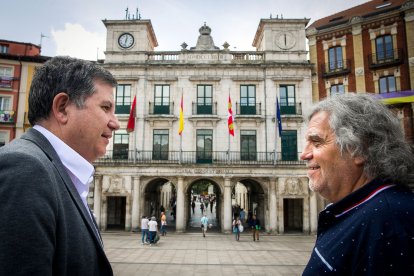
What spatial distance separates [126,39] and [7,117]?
1307 cm

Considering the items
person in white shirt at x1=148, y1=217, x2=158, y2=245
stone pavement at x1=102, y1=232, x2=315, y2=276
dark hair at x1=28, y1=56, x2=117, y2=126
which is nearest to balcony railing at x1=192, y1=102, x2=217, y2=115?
stone pavement at x1=102, y1=232, x2=315, y2=276

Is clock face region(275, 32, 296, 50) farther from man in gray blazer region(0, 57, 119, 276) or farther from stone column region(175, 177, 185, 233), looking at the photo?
man in gray blazer region(0, 57, 119, 276)

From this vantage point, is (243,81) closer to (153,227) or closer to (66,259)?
(153,227)

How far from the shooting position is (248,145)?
2498 cm

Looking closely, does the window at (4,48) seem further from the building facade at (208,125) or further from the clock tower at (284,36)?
the clock tower at (284,36)

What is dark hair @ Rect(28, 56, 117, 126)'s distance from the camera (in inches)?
72.1

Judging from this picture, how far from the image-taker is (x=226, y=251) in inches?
656

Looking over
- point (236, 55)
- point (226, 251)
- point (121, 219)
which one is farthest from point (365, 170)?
point (121, 219)

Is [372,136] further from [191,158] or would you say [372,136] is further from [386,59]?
[386,59]

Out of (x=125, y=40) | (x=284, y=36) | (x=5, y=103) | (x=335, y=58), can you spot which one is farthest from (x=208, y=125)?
(x=5, y=103)

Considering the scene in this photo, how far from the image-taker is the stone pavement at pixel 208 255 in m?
12.3

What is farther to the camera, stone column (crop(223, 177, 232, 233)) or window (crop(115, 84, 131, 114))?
window (crop(115, 84, 131, 114))

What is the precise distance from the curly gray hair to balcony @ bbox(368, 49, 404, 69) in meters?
24.9

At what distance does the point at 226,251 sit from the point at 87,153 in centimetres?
1602
